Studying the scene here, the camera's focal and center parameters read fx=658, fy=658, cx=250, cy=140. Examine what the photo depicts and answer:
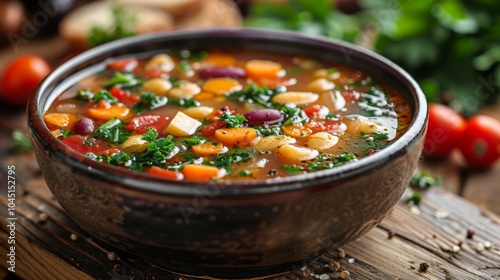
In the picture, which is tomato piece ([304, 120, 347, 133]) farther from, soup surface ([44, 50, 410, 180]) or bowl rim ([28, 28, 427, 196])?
bowl rim ([28, 28, 427, 196])

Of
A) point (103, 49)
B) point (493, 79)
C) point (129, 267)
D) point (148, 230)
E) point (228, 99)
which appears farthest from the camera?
point (493, 79)

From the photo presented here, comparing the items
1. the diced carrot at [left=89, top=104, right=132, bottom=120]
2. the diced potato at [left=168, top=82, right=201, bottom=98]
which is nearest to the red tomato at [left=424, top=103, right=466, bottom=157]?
the diced potato at [left=168, top=82, right=201, bottom=98]

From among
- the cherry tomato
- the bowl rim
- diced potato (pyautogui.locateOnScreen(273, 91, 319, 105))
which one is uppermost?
the bowl rim

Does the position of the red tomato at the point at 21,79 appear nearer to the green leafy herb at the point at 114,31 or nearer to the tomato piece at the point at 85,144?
the green leafy herb at the point at 114,31

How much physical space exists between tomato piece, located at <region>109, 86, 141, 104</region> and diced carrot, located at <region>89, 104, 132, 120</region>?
0.29ft

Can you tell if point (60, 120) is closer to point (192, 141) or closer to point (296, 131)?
point (192, 141)

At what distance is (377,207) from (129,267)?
109 cm

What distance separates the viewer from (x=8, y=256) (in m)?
3.10

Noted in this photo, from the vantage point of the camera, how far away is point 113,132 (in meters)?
2.89

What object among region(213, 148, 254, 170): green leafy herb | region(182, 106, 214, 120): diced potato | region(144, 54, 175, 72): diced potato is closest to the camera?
region(213, 148, 254, 170): green leafy herb

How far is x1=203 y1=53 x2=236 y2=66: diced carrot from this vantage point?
3.73m

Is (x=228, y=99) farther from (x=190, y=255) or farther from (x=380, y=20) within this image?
(x=380, y=20)

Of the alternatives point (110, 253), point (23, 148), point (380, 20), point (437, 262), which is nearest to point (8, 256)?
point (110, 253)

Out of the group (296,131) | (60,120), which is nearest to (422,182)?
(296,131)
